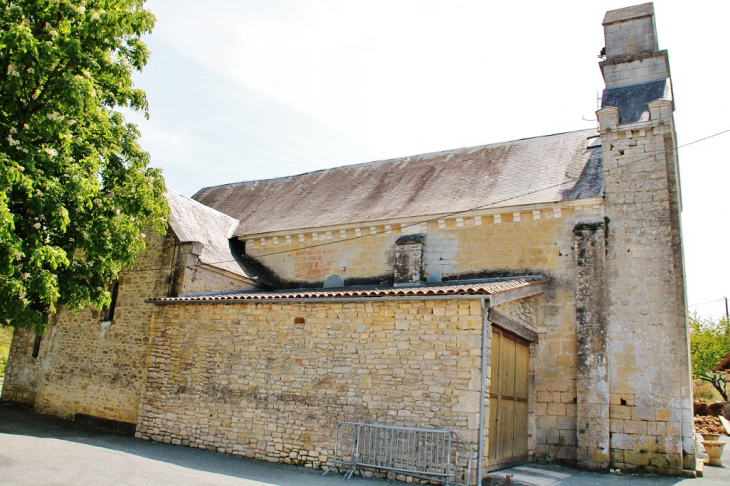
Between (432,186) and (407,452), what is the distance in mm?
8233

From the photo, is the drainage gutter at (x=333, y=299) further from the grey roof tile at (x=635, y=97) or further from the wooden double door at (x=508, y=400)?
the grey roof tile at (x=635, y=97)

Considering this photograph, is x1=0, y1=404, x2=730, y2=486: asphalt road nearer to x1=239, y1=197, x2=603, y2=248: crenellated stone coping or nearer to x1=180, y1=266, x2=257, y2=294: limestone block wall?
x1=180, y1=266, x2=257, y2=294: limestone block wall

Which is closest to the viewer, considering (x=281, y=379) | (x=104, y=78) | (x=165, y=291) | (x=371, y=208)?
(x=104, y=78)

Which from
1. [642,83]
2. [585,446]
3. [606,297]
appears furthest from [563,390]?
[642,83]

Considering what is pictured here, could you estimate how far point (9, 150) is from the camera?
24.7 feet

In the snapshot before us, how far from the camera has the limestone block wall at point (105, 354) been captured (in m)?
12.7

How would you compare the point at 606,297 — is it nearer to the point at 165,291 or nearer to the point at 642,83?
the point at 642,83

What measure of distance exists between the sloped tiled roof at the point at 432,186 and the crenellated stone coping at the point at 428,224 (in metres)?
0.18

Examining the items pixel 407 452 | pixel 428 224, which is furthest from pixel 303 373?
pixel 428 224

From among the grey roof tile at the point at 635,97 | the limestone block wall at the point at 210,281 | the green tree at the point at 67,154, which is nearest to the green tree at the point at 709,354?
the grey roof tile at the point at 635,97

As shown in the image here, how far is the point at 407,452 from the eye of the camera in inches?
333

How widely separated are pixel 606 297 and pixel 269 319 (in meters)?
7.23

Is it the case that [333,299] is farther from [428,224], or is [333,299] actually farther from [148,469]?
[428,224]

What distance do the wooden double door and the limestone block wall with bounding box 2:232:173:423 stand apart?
8.16m
